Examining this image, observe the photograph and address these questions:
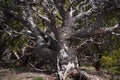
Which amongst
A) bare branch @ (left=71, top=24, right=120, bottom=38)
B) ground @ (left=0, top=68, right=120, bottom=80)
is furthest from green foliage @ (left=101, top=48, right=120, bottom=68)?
bare branch @ (left=71, top=24, right=120, bottom=38)

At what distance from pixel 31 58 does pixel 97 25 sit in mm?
5599

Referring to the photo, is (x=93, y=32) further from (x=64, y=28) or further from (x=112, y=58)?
(x=112, y=58)

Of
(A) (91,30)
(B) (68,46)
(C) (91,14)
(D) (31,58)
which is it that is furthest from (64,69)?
(D) (31,58)

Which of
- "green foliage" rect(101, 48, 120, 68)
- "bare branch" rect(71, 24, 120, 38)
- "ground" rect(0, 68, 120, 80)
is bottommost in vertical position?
"ground" rect(0, 68, 120, 80)

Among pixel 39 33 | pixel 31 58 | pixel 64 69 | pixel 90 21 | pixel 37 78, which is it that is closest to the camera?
pixel 37 78

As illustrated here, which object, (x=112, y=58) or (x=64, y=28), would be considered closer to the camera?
(x=64, y=28)

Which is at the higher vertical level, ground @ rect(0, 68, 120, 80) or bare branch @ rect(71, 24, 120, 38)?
bare branch @ rect(71, 24, 120, 38)

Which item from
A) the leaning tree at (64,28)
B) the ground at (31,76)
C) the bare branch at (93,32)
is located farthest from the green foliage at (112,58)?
the bare branch at (93,32)

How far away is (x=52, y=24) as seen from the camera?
12.5m

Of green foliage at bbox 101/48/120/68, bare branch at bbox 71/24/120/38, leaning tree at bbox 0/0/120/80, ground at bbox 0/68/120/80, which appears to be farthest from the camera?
green foliage at bbox 101/48/120/68

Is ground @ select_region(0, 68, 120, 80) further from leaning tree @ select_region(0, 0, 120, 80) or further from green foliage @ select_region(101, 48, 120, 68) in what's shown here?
green foliage @ select_region(101, 48, 120, 68)

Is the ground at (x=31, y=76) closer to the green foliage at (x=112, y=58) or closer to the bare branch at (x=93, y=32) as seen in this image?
the green foliage at (x=112, y=58)

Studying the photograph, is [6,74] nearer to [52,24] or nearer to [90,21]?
[52,24]

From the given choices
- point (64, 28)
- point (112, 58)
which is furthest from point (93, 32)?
point (112, 58)
